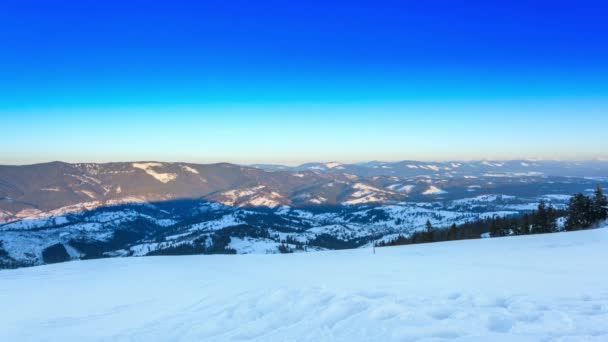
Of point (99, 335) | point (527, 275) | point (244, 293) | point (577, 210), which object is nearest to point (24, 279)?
point (99, 335)

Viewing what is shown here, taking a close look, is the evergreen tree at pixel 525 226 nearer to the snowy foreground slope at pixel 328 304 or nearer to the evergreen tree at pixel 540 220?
the evergreen tree at pixel 540 220

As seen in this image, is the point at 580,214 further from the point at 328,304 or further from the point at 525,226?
the point at 328,304

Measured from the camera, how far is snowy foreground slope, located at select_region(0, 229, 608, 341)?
21.1 ft

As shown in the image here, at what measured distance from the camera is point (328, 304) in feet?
27.7

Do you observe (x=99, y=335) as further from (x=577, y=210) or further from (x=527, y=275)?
(x=577, y=210)

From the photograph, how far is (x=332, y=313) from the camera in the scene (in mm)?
7754

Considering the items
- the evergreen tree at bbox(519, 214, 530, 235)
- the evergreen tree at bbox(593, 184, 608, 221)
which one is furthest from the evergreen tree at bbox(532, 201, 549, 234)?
the evergreen tree at bbox(593, 184, 608, 221)

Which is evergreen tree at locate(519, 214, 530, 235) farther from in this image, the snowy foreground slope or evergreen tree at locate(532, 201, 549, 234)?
the snowy foreground slope

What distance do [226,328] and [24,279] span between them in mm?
14321

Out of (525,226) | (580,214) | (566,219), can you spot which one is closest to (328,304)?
(580,214)

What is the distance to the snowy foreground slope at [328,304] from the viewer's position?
6438 millimetres

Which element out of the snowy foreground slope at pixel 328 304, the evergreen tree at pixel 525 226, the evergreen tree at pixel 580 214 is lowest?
the evergreen tree at pixel 525 226

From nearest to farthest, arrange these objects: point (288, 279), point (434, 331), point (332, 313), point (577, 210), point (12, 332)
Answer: point (434, 331), point (332, 313), point (12, 332), point (288, 279), point (577, 210)

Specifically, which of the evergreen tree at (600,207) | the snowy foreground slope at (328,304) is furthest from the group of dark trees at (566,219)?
the snowy foreground slope at (328,304)
